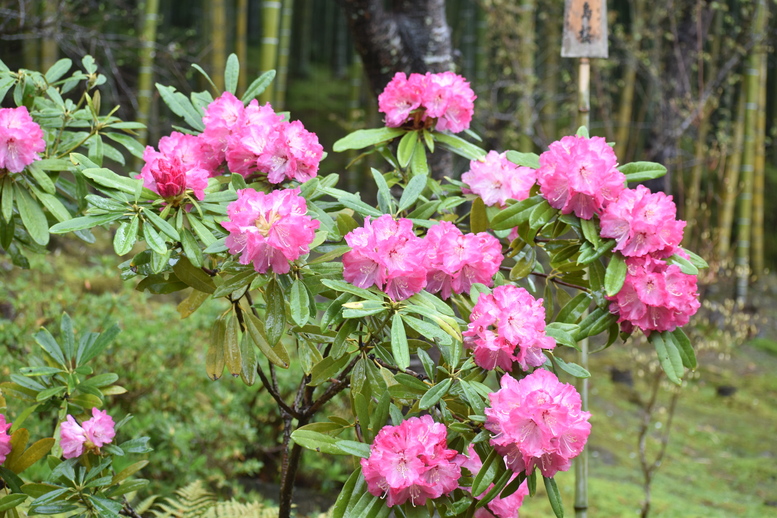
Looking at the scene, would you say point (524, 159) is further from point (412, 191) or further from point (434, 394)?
point (434, 394)

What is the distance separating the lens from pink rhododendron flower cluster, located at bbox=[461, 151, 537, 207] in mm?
1295

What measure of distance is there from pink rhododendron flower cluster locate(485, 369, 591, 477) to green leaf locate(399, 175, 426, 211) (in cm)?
35

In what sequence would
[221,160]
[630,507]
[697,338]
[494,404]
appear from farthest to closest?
[697,338], [630,507], [221,160], [494,404]

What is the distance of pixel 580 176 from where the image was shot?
3.40ft

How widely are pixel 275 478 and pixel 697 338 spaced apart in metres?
2.10

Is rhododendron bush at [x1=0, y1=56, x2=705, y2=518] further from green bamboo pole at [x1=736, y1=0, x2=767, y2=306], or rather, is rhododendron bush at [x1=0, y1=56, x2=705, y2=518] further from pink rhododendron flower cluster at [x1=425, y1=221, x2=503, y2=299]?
green bamboo pole at [x1=736, y1=0, x2=767, y2=306]

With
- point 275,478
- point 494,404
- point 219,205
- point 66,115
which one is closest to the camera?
point 494,404

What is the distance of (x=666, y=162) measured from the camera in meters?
4.52

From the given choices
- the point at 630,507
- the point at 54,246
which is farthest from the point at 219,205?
the point at 54,246

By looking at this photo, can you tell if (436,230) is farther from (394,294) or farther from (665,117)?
(665,117)

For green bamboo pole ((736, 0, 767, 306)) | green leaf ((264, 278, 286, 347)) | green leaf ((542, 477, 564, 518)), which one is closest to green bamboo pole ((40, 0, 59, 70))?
green leaf ((264, 278, 286, 347))

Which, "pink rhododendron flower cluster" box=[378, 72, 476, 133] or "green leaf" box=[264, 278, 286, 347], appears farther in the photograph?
"pink rhododendron flower cluster" box=[378, 72, 476, 133]

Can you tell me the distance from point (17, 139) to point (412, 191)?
676mm

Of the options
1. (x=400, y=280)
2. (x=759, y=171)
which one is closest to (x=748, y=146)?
(x=759, y=171)
